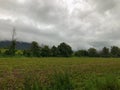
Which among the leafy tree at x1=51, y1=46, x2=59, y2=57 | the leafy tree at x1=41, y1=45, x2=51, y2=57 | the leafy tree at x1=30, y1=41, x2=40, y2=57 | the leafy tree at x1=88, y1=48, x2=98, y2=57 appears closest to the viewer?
the leafy tree at x1=30, y1=41, x2=40, y2=57

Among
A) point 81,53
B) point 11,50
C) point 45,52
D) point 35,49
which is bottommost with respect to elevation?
point 11,50

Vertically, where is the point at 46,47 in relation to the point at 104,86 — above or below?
above

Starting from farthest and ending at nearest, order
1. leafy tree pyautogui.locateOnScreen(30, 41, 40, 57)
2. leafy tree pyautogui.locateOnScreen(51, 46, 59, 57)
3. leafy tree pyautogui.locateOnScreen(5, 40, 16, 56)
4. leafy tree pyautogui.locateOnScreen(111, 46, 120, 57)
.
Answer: leafy tree pyautogui.locateOnScreen(111, 46, 120, 57)
leafy tree pyautogui.locateOnScreen(51, 46, 59, 57)
leafy tree pyautogui.locateOnScreen(30, 41, 40, 57)
leafy tree pyautogui.locateOnScreen(5, 40, 16, 56)

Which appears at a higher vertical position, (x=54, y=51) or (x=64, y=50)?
(x=64, y=50)

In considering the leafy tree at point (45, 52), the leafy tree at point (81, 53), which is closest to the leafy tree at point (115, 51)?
the leafy tree at point (81, 53)

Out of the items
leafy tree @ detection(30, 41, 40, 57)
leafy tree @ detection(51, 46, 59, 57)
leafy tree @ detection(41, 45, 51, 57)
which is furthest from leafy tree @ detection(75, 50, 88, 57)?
leafy tree @ detection(30, 41, 40, 57)

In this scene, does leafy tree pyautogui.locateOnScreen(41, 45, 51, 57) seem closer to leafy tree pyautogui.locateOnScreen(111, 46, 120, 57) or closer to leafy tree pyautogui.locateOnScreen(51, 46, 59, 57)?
leafy tree pyautogui.locateOnScreen(51, 46, 59, 57)

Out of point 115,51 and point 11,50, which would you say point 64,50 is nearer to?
point 11,50

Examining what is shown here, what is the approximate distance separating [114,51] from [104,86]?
431ft

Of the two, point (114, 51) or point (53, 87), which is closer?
point (53, 87)

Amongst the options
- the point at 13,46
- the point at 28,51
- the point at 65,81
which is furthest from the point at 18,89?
the point at 28,51

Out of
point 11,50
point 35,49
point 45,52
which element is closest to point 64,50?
point 45,52

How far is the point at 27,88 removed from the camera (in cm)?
934

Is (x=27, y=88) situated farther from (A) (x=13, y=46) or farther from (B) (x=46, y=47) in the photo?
(B) (x=46, y=47)
